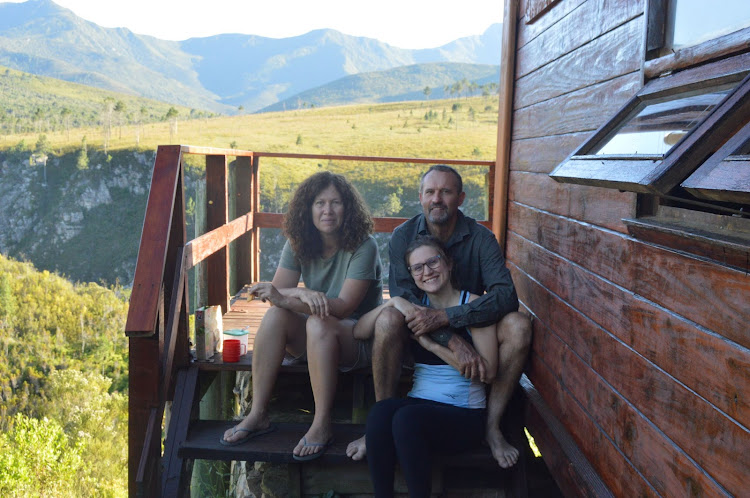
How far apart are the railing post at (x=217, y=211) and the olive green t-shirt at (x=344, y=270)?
1.13m

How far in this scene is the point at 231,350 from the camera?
3123 mm

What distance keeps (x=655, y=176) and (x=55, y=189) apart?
6155cm

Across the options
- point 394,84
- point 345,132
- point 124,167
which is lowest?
point 124,167

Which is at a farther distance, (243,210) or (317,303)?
(243,210)

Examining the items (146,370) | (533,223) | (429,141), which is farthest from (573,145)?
(429,141)

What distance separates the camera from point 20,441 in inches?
733

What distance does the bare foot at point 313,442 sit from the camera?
2645 mm

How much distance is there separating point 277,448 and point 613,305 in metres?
1.41

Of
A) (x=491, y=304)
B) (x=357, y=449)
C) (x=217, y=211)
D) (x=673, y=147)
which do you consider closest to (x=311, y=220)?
(x=491, y=304)

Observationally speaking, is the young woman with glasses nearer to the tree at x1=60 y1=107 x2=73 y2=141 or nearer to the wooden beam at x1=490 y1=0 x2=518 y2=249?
the wooden beam at x1=490 y1=0 x2=518 y2=249

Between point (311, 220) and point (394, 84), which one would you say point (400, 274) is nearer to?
point (311, 220)

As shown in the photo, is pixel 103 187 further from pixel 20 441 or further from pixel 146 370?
pixel 146 370

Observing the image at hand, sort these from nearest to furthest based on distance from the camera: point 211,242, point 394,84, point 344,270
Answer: point 344,270, point 211,242, point 394,84

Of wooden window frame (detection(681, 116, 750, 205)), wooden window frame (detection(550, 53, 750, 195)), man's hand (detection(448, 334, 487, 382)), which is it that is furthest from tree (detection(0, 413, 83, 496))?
wooden window frame (detection(681, 116, 750, 205))
